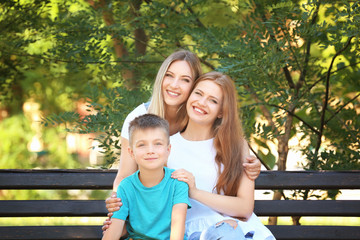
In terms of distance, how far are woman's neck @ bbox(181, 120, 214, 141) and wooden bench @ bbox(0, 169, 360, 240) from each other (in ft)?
1.74

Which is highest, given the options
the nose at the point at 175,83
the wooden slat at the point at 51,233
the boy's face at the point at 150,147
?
the nose at the point at 175,83

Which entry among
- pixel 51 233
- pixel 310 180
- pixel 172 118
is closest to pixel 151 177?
pixel 172 118

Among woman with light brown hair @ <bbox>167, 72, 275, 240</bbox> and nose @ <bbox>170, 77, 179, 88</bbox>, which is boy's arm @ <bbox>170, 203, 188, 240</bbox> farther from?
nose @ <bbox>170, 77, 179, 88</bbox>

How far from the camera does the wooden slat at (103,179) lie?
3105 millimetres

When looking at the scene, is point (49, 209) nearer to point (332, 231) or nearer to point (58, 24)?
point (58, 24)

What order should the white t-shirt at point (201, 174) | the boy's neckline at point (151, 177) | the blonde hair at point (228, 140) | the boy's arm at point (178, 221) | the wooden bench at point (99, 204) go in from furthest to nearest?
the wooden bench at point (99, 204), the blonde hair at point (228, 140), the white t-shirt at point (201, 174), the boy's neckline at point (151, 177), the boy's arm at point (178, 221)

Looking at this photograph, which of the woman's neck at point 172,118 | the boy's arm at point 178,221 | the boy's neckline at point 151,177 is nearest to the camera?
the boy's arm at point 178,221

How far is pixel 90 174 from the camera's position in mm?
3119

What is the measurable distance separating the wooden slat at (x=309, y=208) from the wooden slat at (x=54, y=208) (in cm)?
105

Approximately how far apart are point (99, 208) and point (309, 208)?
4.50ft

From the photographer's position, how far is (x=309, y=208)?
124 inches

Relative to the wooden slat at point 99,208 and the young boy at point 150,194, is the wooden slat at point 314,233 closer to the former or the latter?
the wooden slat at point 99,208

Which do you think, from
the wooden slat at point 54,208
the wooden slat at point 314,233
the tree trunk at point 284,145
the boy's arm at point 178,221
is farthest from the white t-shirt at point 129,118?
the tree trunk at point 284,145

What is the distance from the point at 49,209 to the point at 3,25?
62.6 inches
